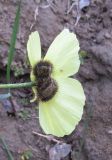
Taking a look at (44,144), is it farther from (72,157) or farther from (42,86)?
(42,86)

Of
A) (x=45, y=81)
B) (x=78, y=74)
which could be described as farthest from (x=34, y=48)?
Answer: (x=78, y=74)

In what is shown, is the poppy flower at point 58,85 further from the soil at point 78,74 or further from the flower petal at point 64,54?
the soil at point 78,74

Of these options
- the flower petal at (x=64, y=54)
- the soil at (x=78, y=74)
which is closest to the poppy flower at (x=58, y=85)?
the flower petal at (x=64, y=54)

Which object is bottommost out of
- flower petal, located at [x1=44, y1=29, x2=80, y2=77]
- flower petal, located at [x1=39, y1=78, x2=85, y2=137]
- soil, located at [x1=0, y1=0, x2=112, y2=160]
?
soil, located at [x1=0, y1=0, x2=112, y2=160]

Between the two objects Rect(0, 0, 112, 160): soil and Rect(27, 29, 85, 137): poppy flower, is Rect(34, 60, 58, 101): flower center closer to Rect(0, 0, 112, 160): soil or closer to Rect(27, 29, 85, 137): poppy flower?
Rect(27, 29, 85, 137): poppy flower

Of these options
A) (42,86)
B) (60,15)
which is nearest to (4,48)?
(60,15)

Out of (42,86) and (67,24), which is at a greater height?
(42,86)

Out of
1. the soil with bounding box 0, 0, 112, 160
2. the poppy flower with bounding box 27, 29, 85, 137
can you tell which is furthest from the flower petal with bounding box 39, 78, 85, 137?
the soil with bounding box 0, 0, 112, 160
